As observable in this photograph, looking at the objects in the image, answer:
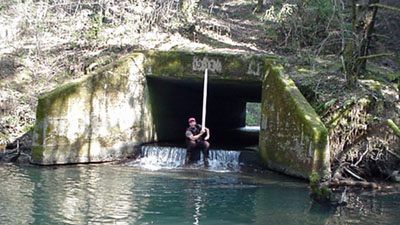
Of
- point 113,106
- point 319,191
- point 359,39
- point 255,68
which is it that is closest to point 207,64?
point 255,68

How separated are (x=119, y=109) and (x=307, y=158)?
19.5ft

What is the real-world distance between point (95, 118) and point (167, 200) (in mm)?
5118

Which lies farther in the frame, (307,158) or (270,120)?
(270,120)

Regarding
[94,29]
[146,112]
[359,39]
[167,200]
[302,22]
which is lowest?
[167,200]

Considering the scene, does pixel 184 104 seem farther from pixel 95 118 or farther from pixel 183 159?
pixel 95 118

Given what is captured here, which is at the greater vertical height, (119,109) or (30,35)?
(30,35)

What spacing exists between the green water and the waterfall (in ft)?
4.29

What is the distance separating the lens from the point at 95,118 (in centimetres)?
1296

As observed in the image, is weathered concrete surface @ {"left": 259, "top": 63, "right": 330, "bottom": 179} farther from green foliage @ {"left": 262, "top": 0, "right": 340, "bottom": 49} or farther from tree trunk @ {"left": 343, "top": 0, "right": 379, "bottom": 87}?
green foliage @ {"left": 262, "top": 0, "right": 340, "bottom": 49}

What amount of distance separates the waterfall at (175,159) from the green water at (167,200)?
1.31 metres

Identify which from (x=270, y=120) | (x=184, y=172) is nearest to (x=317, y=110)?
(x=270, y=120)

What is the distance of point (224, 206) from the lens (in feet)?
27.4

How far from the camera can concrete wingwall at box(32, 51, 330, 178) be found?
1118 centimetres

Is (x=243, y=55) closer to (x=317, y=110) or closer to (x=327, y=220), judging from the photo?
(x=317, y=110)
